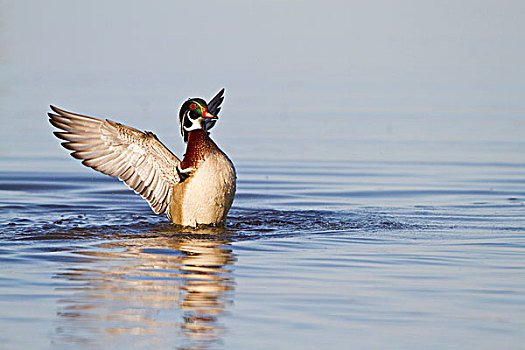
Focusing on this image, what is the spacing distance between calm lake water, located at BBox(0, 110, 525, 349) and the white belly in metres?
0.23

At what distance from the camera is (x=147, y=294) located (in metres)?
7.61

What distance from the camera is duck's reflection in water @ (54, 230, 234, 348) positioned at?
6547mm

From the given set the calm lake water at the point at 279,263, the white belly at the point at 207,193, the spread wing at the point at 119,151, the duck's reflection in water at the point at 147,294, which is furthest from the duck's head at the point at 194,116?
the duck's reflection in water at the point at 147,294

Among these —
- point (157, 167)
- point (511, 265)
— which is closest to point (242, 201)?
point (157, 167)

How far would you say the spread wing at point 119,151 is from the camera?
1091 centimetres

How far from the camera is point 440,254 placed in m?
9.41

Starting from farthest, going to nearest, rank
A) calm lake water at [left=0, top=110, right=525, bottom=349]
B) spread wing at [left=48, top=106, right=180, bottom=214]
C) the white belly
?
spread wing at [left=48, top=106, right=180, bottom=214] → the white belly → calm lake water at [left=0, top=110, right=525, bottom=349]

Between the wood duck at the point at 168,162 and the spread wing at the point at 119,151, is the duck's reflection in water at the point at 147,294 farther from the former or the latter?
the spread wing at the point at 119,151

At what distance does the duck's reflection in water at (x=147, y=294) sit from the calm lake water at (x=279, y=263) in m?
0.02

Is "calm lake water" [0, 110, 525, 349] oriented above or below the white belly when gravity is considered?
below

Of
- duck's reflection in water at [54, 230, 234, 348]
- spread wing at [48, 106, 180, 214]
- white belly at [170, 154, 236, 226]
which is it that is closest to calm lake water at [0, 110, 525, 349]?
duck's reflection in water at [54, 230, 234, 348]


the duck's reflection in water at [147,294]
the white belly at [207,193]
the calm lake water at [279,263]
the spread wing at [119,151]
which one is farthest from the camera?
the spread wing at [119,151]

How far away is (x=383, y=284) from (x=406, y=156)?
924cm

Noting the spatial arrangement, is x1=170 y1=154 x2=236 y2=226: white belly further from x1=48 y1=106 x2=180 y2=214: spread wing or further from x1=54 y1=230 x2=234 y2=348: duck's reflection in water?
x1=54 y1=230 x2=234 y2=348: duck's reflection in water
